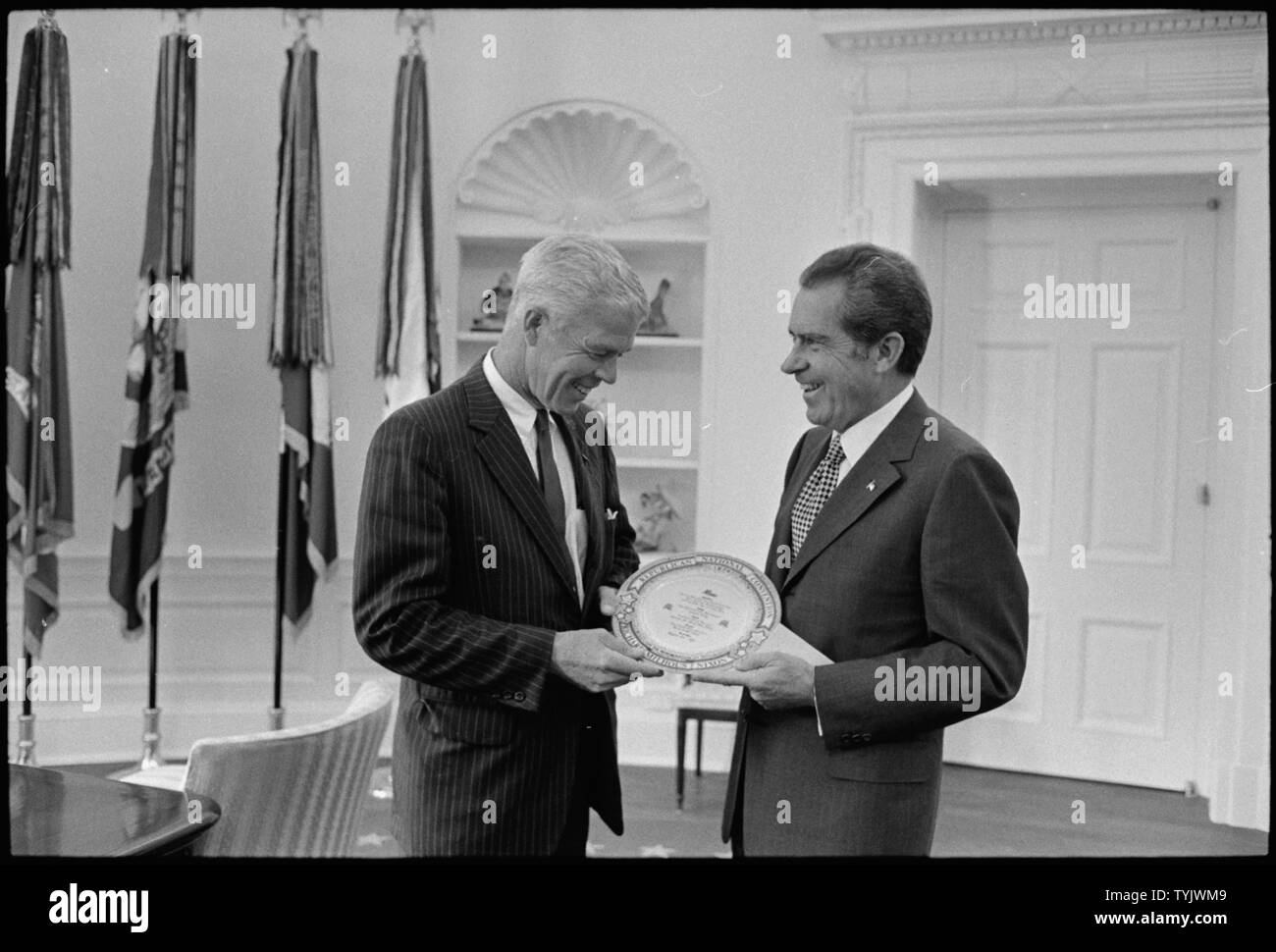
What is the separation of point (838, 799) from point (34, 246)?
128 inches

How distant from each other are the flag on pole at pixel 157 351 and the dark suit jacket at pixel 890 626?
9.58ft

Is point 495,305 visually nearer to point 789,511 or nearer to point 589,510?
A: point 589,510

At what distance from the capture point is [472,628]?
164 cm

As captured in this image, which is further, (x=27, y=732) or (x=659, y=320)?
(x=659, y=320)

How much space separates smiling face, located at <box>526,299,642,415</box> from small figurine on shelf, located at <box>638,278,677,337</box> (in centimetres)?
276

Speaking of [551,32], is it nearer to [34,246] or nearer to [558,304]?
[34,246]

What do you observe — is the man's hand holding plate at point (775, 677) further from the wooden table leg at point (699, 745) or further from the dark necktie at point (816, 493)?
the wooden table leg at point (699, 745)

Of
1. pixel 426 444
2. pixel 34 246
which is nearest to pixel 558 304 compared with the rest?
pixel 426 444

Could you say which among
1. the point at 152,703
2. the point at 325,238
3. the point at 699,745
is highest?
the point at 325,238

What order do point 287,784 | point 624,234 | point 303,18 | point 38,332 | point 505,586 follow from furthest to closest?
point 624,234 < point 303,18 < point 38,332 < point 287,784 < point 505,586

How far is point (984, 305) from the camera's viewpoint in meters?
4.41

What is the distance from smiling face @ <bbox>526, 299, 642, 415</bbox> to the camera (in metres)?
1.66

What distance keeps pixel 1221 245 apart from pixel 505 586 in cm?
344

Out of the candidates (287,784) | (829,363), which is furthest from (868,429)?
(287,784)
